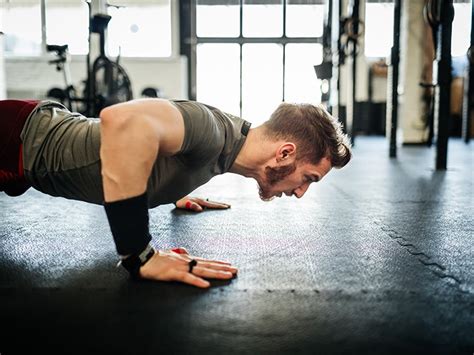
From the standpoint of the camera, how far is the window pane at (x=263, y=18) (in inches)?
350

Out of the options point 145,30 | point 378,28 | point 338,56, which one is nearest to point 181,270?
point 338,56

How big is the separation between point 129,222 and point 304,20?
8.58 m

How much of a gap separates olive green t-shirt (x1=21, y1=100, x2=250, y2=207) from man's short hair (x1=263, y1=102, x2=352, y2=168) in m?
0.10

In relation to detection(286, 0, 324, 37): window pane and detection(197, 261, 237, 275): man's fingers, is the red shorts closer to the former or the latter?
detection(197, 261, 237, 275): man's fingers

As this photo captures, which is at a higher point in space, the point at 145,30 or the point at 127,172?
the point at 145,30

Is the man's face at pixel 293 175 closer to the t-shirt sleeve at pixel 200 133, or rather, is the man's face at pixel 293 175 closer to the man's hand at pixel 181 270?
the t-shirt sleeve at pixel 200 133

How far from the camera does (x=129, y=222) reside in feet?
3.59

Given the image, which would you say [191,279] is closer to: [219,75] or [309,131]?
[309,131]

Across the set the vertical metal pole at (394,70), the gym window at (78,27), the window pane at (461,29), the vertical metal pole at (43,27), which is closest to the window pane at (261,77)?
the gym window at (78,27)

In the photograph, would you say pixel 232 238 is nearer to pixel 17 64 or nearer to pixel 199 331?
pixel 199 331

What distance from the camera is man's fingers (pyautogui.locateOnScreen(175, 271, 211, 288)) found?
113 centimetres

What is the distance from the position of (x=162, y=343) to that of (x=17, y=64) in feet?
29.7

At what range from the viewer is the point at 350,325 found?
36.3 inches

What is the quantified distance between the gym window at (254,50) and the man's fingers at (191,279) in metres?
7.92
